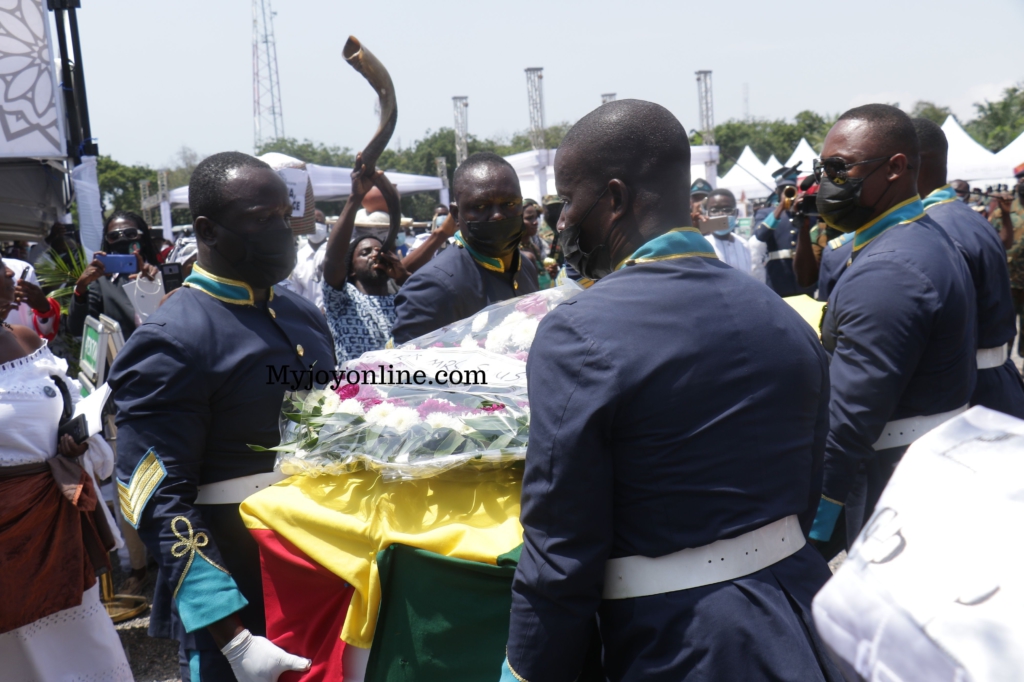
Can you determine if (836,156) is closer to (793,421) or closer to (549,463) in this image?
(793,421)

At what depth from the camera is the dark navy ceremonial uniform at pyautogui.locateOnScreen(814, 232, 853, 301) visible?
4469 millimetres

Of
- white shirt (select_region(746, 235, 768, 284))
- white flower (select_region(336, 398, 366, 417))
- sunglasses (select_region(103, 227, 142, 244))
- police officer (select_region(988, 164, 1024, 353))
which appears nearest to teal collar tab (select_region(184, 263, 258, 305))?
white flower (select_region(336, 398, 366, 417))

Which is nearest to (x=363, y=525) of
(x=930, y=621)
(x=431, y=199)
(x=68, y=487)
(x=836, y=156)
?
(x=930, y=621)

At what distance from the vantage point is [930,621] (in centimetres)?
91

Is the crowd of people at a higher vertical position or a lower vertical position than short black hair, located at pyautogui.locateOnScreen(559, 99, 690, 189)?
lower

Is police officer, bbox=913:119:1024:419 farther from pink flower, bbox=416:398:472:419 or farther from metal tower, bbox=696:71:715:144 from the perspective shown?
metal tower, bbox=696:71:715:144

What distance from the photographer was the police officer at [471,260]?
12.3ft

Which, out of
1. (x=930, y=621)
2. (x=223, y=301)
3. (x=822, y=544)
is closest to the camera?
(x=930, y=621)

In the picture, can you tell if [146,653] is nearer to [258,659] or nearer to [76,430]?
[76,430]

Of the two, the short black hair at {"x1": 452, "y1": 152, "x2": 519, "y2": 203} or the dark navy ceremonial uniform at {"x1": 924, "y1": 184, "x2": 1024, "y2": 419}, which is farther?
the short black hair at {"x1": 452, "y1": 152, "x2": 519, "y2": 203}

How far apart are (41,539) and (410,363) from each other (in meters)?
2.23

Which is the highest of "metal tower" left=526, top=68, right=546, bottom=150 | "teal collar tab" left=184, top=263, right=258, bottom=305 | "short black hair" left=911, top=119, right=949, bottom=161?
"metal tower" left=526, top=68, right=546, bottom=150

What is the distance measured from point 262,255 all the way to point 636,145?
1388 mm

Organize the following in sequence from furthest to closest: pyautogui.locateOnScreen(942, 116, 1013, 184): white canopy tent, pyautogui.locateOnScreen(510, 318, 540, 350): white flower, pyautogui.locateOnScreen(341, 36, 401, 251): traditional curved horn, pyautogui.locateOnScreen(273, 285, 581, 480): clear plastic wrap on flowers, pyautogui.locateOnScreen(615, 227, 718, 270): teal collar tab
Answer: pyautogui.locateOnScreen(942, 116, 1013, 184): white canopy tent → pyautogui.locateOnScreen(341, 36, 401, 251): traditional curved horn → pyautogui.locateOnScreen(510, 318, 540, 350): white flower → pyautogui.locateOnScreen(273, 285, 581, 480): clear plastic wrap on flowers → pyautogui.locateOnScreen(615, 227, 718, 270): teal collar tab
